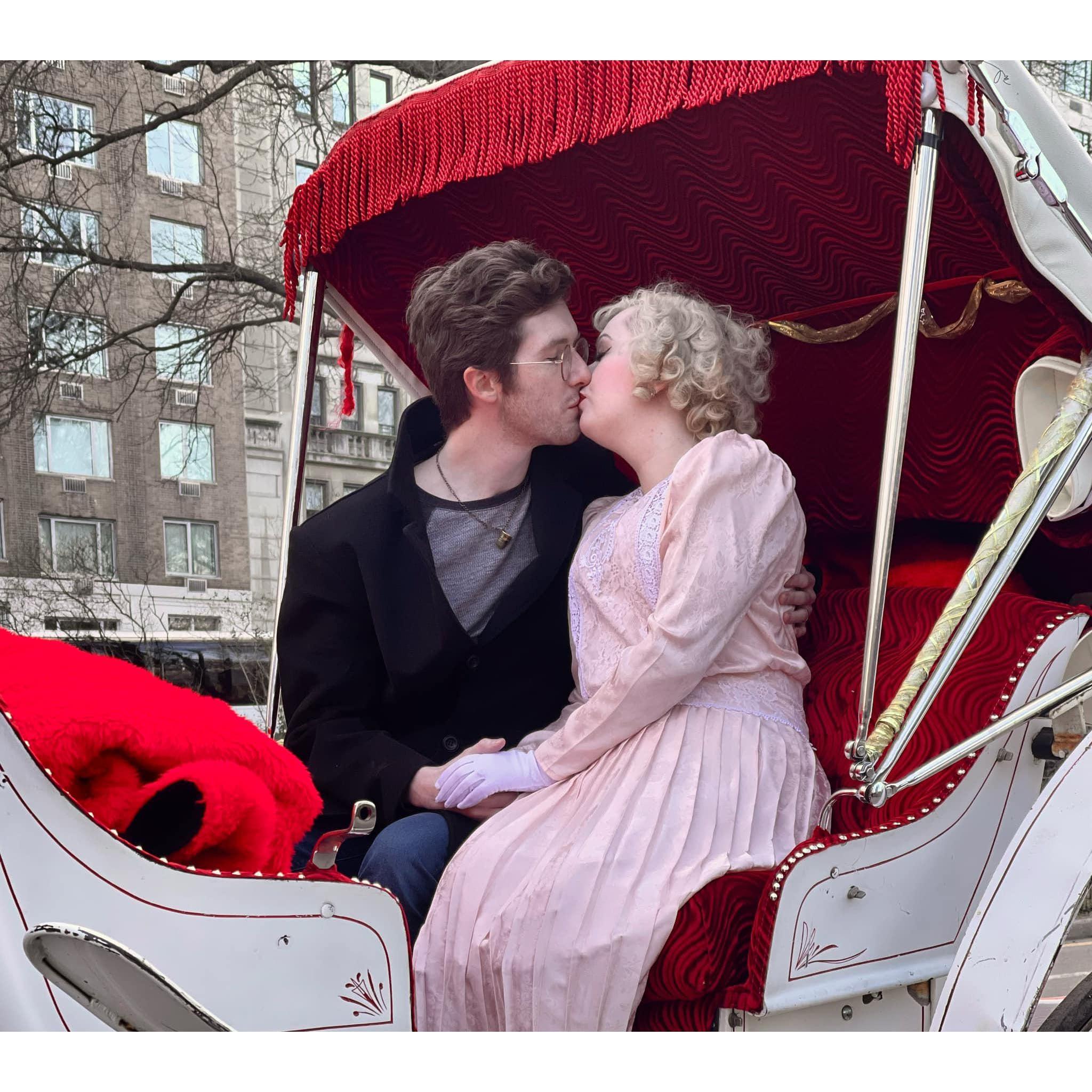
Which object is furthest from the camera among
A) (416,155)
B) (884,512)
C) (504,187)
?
(504,187)

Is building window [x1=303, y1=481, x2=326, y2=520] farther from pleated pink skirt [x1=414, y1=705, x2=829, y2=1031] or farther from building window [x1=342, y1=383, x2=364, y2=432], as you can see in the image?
pleated pink skirt [x1=414, y1=705, x2=829, y2=1031]

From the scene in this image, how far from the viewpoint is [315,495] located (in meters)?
6.55

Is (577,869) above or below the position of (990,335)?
below

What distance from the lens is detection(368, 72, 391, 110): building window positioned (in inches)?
223

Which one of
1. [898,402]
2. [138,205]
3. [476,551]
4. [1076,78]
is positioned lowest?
[476,551]

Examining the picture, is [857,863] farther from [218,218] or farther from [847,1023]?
[218,218]

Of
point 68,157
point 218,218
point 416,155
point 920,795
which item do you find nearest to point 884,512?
point 920,795

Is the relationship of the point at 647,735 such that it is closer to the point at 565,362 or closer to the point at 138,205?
the point at 565,362

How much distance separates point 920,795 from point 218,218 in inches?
239

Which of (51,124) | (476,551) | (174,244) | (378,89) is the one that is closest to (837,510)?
(476,551)

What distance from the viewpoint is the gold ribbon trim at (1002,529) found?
5.98 ft

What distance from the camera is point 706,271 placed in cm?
264

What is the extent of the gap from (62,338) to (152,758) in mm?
5264

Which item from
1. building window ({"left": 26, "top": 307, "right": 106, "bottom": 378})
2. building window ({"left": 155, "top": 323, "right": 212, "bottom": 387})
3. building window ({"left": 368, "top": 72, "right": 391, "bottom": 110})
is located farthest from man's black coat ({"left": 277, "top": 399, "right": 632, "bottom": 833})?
building window ({"left": 155, "top": 323, "right": 212, "bottom": 387})
